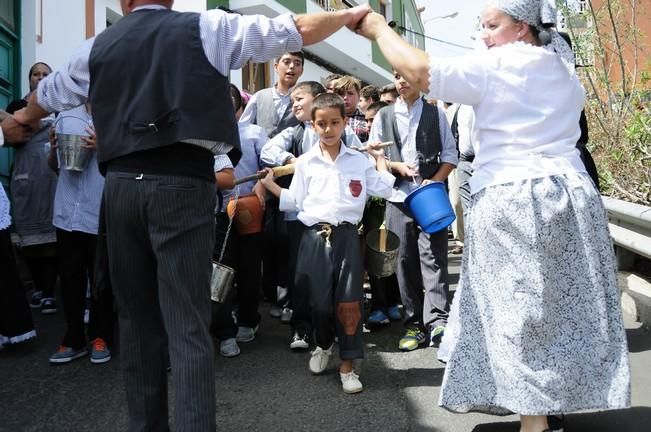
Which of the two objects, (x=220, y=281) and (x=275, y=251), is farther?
(x=275, y=251)

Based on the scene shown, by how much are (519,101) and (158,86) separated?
137 centimetres

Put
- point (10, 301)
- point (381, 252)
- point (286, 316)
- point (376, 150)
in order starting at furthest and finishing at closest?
point (286, 316) → point (376, 150) → point (10, 301) → point (381, 252)

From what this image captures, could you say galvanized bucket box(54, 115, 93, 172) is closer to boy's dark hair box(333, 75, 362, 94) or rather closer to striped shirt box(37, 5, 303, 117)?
striped shirt box(37, 5, 303, 117)

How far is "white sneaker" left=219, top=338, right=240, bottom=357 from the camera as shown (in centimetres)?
427

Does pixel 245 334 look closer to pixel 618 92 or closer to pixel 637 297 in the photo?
pixel 637 297

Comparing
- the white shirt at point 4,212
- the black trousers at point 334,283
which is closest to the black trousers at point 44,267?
the white shirt at point 4,212

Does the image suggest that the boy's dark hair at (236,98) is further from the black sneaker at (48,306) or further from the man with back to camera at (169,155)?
the black sneaker at (48,306)

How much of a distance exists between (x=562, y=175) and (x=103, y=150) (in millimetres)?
1777

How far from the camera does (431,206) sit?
4.05 metres

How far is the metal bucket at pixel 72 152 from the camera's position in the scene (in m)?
4.24

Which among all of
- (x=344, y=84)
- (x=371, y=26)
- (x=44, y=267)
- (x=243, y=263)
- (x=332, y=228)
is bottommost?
(x=44, y=267)

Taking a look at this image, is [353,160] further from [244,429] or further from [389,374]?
[244,429]

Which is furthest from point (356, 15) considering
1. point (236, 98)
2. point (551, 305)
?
point (236, 98)

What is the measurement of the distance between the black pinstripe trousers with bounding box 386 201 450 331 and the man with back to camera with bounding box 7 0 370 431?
2.10 meters
